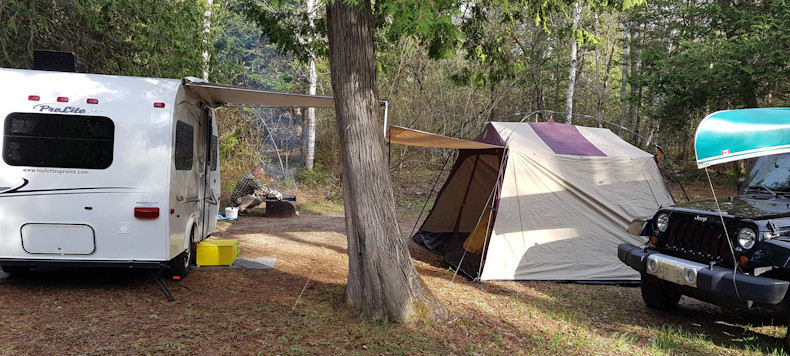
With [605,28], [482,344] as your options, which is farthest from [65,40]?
[605,28]

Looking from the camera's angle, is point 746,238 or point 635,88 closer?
point 746,238

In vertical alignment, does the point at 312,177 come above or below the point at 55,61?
below

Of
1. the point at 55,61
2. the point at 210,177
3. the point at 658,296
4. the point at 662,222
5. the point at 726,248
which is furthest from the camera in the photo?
the point at 210,177

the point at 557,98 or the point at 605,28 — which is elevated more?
the point at 605,28

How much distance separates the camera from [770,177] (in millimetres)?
5656

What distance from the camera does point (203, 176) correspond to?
7551 millimetres

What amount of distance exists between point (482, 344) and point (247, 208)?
9645 millimetres

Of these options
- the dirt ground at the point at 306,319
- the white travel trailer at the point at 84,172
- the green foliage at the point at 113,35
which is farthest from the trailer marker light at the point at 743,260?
the green foliage at the point at 113,35

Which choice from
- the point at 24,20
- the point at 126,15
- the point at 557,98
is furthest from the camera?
the point at 557,98

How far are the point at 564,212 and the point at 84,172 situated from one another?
5.84 metres

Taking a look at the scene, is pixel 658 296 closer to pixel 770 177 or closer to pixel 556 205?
pixel 770 177

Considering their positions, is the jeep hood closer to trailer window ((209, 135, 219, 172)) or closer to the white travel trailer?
the white travel trailer

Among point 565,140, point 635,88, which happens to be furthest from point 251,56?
point 565,140

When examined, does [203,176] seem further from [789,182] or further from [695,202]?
[789,182]
